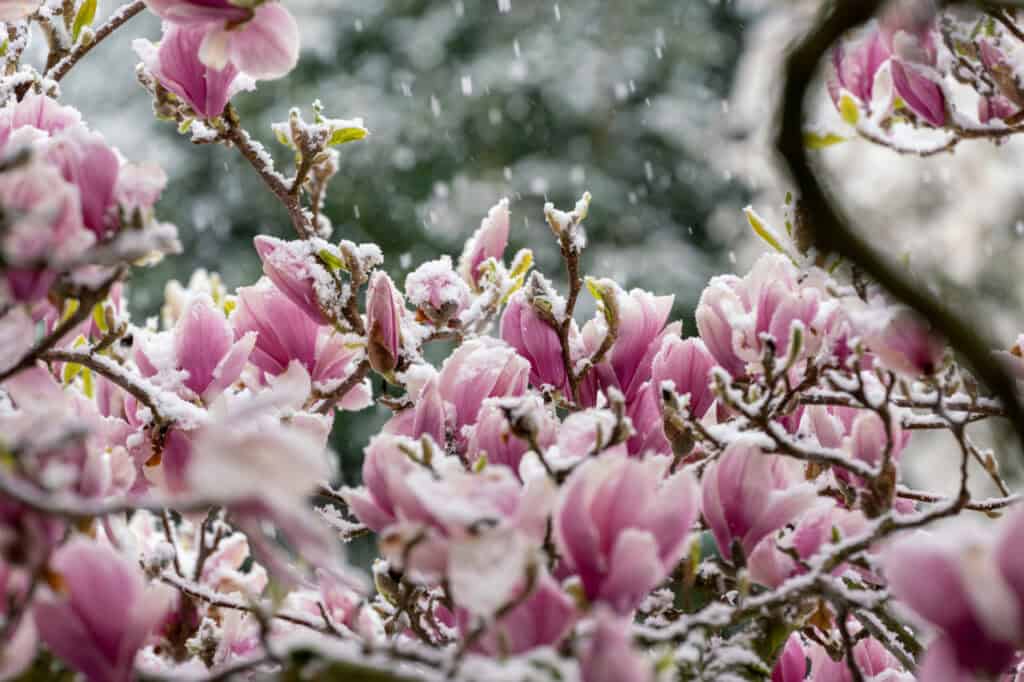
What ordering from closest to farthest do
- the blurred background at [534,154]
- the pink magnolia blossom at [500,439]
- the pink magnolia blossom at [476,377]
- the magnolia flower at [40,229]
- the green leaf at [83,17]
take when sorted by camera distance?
the magnolia flower at [40,229] → the pink magnolia blossom at [500,439] → the pink magnolia blossom at [476,377] → the green leaf at [83,17] → the blurred background at [534,154]

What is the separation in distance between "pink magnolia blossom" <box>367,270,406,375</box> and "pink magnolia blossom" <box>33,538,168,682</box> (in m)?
0.39

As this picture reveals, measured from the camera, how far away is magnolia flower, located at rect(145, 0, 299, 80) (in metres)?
0.70

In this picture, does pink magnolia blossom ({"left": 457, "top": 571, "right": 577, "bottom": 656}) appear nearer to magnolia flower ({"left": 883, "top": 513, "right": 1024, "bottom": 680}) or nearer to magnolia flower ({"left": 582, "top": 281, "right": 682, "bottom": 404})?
magnolia flower ({"left": 883, "top": 513, "right": 1024, "bottom": 680})

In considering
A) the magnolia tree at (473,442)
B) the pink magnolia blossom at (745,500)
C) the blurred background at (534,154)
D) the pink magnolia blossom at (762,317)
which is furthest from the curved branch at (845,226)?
the blurred background at (534,154)

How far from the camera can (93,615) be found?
1.51 feet

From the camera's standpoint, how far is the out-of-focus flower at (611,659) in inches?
16.2

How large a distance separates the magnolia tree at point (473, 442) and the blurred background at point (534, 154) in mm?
4706

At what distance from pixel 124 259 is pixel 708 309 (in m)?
0.44

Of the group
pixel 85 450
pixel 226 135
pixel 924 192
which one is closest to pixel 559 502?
pixel 85 450

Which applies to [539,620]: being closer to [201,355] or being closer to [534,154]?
[201,355]

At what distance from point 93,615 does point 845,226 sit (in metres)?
0.34

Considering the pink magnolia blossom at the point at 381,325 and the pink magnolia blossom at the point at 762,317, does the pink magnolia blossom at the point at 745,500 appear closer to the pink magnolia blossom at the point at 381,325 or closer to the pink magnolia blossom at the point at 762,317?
the pink magnolia blossom at the point at 762,317

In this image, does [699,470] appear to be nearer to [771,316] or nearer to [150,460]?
[771,316]

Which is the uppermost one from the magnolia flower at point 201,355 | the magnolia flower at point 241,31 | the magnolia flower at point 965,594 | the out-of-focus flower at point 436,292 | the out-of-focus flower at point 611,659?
the magnolia flower at point 241,31
